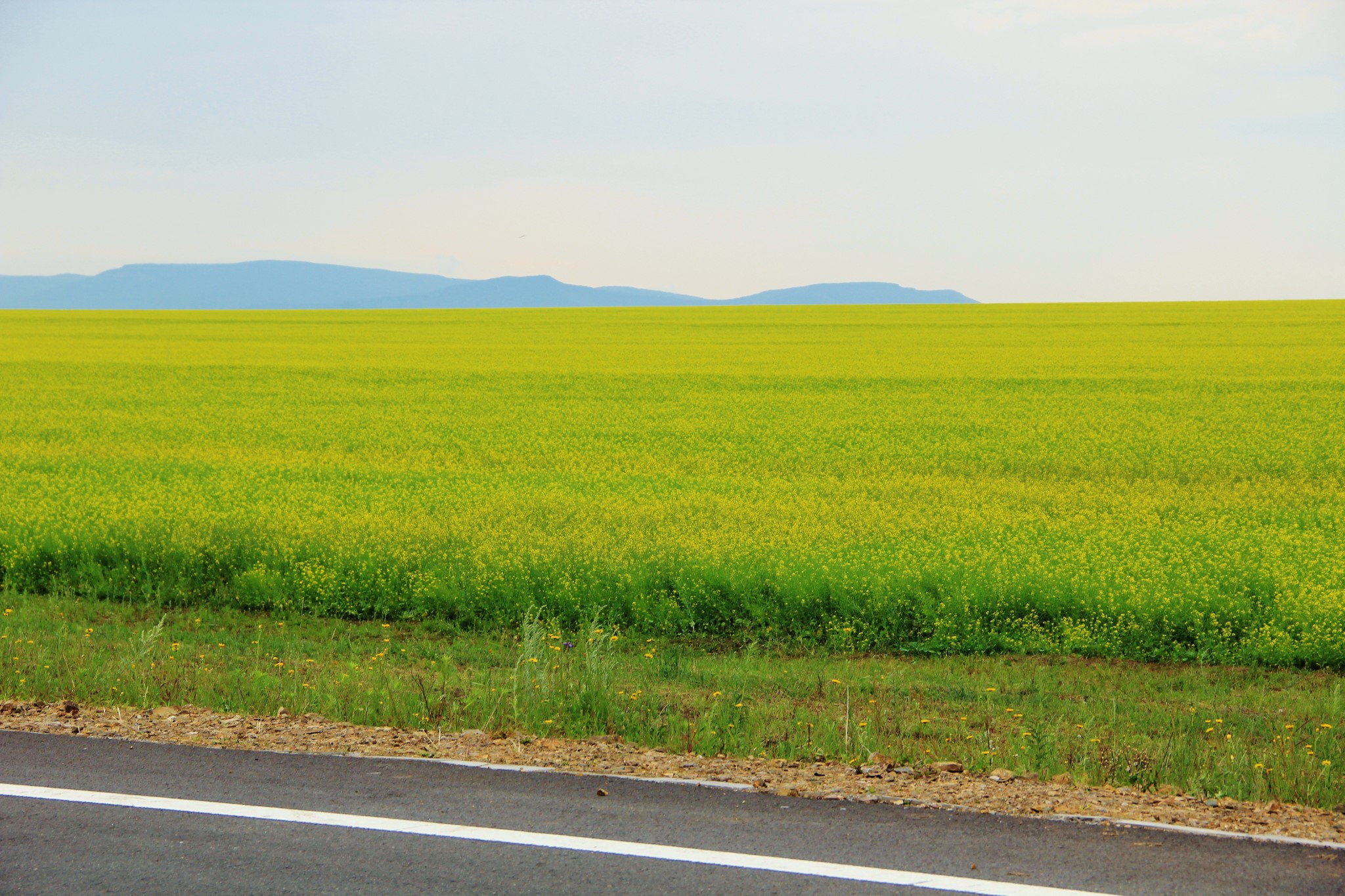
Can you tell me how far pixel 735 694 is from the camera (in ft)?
27.9

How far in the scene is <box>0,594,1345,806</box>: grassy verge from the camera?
6.73 m

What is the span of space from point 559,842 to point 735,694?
3.60 m

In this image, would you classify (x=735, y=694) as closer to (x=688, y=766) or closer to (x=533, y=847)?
(x=688, y=766)

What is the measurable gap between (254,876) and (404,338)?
4903 cm

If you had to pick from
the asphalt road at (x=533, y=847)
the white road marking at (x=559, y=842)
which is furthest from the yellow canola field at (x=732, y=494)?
the white road marking at (x=559, y=842)

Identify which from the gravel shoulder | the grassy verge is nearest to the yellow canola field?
the grassy verge

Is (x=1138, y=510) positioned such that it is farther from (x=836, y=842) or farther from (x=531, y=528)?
(x=836, y=842)

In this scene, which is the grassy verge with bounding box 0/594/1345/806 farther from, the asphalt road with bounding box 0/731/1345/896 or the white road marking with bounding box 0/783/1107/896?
the white road marking with bounding box 0/783/1107/896

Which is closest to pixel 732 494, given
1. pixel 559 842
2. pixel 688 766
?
pixel 688 766

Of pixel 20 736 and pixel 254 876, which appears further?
pixel 20 736

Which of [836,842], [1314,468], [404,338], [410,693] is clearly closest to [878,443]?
[1314,468]

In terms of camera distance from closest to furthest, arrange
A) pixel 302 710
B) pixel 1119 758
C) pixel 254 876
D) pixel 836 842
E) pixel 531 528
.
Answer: pixel 254 876 < pixel 836 842 < pixel 1119 758 < pixel 302 710 < pixel 531 528

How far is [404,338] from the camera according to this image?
52.1 meters

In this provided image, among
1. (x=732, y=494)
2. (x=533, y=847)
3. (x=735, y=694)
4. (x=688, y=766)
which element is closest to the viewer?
(x=533, y=847)
